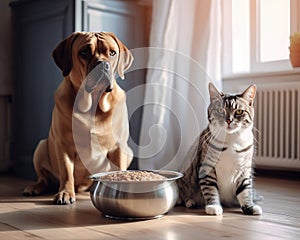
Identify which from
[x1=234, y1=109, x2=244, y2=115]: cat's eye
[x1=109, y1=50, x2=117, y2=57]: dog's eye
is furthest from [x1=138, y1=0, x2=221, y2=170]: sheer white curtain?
[x1=234, y1=109, x2=244, y2=115]: cat's eye

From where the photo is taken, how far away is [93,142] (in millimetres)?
1831

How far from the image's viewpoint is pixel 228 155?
1.52m

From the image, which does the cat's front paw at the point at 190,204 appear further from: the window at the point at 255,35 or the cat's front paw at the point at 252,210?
the window at the point at 255,35

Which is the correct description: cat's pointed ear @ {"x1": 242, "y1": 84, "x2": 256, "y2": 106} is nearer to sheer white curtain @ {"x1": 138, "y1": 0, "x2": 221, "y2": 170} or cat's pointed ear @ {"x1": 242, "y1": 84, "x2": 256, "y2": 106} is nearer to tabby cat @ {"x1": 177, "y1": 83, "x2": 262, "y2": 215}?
tabby cat @ {"x1": 177, "y1": 83, "x2": 262, "y2": 215}

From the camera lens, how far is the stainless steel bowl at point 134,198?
1.38m

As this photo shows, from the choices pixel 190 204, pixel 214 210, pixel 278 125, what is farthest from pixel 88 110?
pixel 278 125

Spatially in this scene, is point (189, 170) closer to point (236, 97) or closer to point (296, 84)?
point (236, 97)

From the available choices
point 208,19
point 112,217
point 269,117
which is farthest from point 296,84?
point 112,217

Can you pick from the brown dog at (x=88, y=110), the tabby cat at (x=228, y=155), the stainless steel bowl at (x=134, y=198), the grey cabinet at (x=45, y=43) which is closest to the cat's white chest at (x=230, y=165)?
the tabby cat at (x=228, y=155)

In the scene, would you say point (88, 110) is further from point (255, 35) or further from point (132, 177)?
point (255, 35)

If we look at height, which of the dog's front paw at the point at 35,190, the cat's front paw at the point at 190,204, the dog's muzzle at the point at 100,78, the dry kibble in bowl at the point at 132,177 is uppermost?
the dog's muzzle at the point at 100,78

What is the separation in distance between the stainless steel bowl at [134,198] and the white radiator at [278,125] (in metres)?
1.22

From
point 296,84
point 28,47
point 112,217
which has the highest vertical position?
point 28,47

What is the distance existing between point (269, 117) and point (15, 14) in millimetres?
1655
